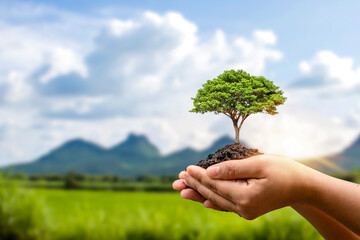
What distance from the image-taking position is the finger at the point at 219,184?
2002mm

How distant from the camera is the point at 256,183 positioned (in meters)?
1.94

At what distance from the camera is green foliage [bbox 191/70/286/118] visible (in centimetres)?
227

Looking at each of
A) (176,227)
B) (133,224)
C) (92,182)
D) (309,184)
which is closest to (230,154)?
(309,184)

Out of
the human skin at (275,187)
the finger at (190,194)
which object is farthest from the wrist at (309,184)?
the finger at (190,194)

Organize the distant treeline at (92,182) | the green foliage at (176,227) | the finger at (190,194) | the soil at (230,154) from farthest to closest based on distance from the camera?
the distant treeline at (92,182)
the green foliage at (176,227)
the finger at (190,194)
the soil at (230,154)

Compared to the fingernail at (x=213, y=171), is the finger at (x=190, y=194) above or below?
below

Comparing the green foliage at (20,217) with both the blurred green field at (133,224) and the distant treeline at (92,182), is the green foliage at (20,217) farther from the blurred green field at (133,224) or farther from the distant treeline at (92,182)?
the distant treeline at (92,182)

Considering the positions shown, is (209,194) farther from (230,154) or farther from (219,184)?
(230,154)

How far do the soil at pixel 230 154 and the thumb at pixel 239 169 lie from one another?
0.20m

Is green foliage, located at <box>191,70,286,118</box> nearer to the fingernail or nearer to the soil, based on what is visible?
the soil

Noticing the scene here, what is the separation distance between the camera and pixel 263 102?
2.29 m

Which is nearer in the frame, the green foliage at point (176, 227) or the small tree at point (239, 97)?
the small tree at point (239, 97)

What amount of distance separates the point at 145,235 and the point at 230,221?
64.1 inches

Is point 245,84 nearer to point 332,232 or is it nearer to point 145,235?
point 332,232
